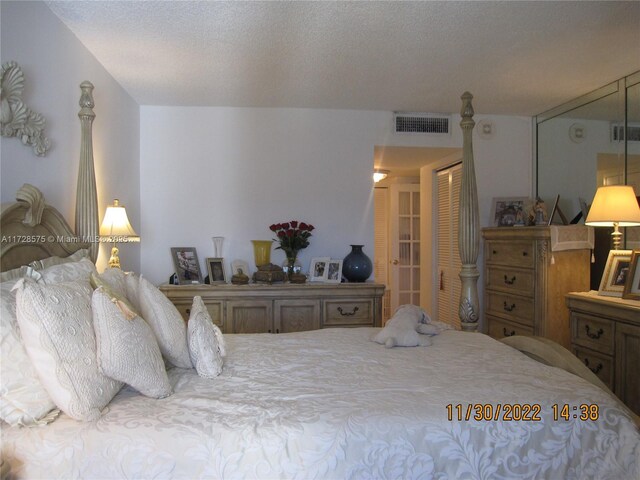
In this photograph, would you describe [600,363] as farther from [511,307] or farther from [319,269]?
[319,269]

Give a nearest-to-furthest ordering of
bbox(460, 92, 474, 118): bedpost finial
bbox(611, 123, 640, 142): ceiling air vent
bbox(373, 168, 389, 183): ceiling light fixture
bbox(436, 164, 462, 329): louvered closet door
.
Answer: bbox(460, 92, 474, 118): bedpost finial < bbox(611, 123, 640, 142): ceiling air vent < bbox(436, 164, 462, 329): louvered closet door < bbox(373, 168, 389, 183): ceiling light fixture

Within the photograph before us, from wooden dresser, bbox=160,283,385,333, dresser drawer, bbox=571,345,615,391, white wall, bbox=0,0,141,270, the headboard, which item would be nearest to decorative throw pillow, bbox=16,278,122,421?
the headboard

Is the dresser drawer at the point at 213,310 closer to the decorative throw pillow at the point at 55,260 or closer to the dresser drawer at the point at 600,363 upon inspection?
the decorative throw pillow at the point at 55,260

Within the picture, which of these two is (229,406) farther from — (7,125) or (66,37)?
(66,37)

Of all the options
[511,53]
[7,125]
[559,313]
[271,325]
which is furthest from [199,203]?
[559,313]

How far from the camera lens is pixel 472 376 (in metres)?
1.48

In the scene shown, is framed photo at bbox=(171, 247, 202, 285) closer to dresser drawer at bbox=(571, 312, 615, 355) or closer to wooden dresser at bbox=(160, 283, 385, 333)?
wooden dresser at bbox=(160, 283, 385, 333)

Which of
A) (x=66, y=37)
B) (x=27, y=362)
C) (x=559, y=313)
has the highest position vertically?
(x=66, y=37)

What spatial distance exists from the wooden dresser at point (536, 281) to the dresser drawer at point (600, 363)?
0.32 meters

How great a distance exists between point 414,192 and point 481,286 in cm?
205

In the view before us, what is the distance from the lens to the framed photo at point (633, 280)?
245cm

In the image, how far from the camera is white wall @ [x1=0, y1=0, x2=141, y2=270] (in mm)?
1802

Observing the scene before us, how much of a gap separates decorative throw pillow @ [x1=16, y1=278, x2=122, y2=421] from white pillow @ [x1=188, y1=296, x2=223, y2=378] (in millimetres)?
377

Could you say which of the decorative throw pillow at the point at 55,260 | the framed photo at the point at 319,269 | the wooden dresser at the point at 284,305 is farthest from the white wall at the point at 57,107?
the framed photo at the point at 319,269
